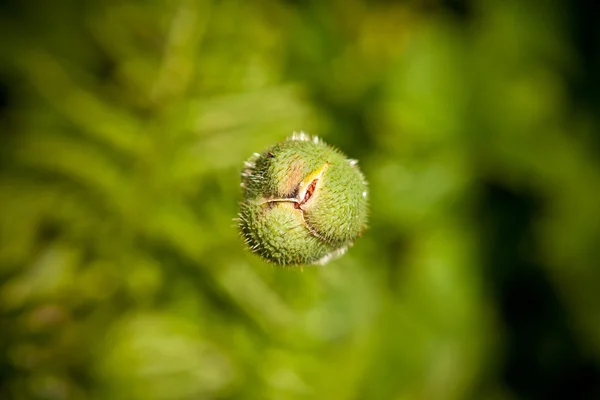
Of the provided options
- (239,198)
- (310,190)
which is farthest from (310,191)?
(239,198)

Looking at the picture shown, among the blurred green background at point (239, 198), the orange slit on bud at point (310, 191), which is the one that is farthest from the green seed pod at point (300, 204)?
the blurred green background at point (239, 198)

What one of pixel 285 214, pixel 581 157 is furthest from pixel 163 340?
pixel 581 157

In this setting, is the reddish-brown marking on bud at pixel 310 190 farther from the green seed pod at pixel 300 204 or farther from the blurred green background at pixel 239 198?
the blurred green background at pixel 239 198

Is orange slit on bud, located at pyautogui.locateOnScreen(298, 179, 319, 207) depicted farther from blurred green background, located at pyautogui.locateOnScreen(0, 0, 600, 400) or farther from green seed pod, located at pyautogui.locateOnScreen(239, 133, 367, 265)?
blurred green background, located at pyautogui.locateOnScreen(0, 0, 600, 400)

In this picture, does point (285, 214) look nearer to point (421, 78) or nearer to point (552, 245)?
point (421, 78)

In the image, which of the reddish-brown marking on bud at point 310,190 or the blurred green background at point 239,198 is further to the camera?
the blurred green background at point 239,198

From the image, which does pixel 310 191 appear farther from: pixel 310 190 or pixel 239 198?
pixel 239 198
